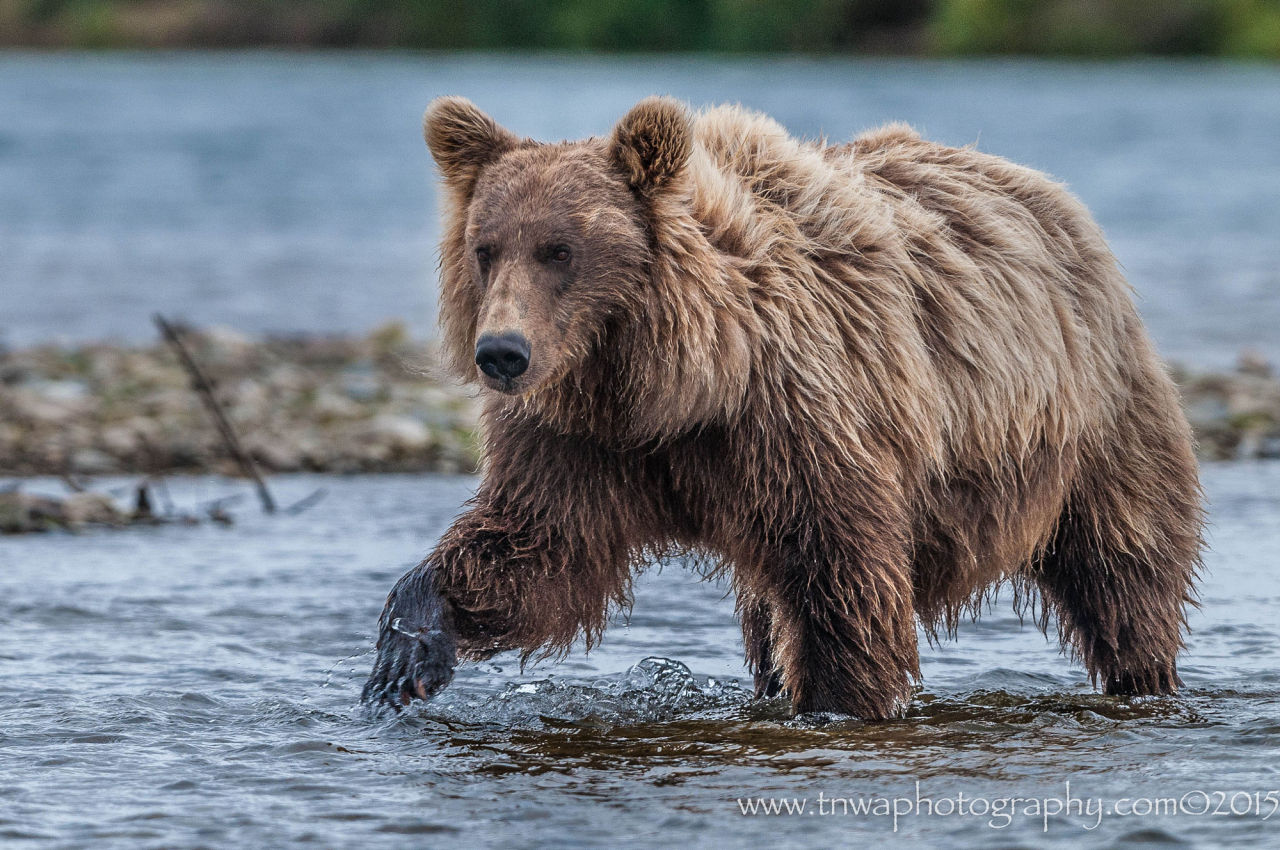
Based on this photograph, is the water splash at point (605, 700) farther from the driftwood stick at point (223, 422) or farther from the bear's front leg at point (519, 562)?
the driftwood stick at point (223, 422)

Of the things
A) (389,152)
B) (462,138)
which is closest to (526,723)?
(462,138)

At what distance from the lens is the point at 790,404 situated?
474 cm

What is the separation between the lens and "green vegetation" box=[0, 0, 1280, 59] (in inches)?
2263

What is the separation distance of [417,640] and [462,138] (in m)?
1.45

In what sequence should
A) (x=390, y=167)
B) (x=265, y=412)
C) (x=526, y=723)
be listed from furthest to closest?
(x=390, y=167)
(x=265, y=412)
(x=526, y=723)

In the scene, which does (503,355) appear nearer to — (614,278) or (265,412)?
(614,278)

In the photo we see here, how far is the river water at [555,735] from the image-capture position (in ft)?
13.9

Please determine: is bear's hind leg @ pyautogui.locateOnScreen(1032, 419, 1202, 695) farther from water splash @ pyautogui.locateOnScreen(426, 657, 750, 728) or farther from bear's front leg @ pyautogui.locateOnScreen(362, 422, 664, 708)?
bear's front leg @ pyautogui.locateOnScreen(362, 422, 664, 708)

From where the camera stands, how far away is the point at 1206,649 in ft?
20.2

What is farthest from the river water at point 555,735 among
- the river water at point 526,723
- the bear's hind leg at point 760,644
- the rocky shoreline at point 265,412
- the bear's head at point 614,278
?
the rocky shoreline at point 265,412

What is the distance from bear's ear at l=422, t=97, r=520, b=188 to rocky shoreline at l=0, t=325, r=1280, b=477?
3494 millimetres

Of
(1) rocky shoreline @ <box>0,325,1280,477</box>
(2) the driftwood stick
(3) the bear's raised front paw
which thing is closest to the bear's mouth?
(3) the bear's raised front paw

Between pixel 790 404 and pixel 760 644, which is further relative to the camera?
pixel 760 644

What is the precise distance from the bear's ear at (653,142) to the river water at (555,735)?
1615mm
